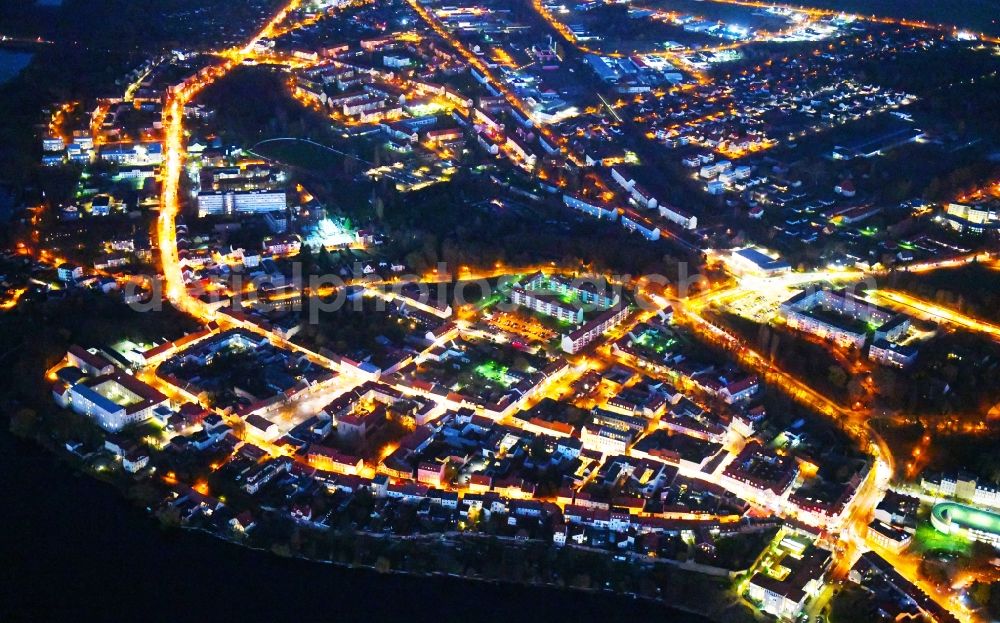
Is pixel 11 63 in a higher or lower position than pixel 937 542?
higher

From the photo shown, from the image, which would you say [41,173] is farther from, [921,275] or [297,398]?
[921,275]

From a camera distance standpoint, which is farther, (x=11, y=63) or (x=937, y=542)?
(x=11, y=63)

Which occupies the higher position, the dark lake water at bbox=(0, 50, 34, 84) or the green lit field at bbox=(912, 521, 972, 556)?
the dark lake water at bbox=(0, 50, 34, 84)

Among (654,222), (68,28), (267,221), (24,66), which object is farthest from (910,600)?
(68,28)

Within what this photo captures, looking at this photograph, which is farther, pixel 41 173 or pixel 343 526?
pixel 41 173

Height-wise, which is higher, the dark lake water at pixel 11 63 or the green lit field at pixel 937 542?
the dark lake water at pixel 11 63

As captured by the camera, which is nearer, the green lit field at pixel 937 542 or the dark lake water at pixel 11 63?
the green lit field at pixel 937 542

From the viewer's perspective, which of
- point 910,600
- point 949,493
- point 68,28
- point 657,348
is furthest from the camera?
point 68,28

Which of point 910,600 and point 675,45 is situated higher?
point 675,45

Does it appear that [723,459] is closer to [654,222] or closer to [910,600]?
[910,600]

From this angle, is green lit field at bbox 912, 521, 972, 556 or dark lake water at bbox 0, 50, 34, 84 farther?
dark lake water at bbox 0, 50, 34, 84

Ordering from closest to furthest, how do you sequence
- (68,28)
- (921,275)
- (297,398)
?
(297,398)
(921,275)
(68,28)
